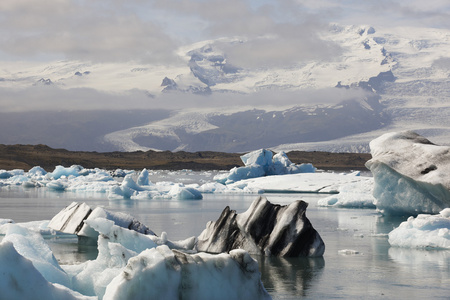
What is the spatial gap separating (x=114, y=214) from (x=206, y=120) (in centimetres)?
17367

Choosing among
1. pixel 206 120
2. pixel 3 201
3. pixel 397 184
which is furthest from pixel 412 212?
pixel 206 120

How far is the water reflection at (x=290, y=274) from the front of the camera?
8145mm

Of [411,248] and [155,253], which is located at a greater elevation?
[155,253]

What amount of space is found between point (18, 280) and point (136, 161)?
347 ft

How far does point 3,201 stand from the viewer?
2498 centimetres

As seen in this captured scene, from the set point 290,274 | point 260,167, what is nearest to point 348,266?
point 290,274

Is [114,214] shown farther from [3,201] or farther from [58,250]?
[3,201]

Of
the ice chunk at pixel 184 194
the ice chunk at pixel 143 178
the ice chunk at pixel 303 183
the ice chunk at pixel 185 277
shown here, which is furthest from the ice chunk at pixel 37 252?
the ice chunk at pixel 303 183

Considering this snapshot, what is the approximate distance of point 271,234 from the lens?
10.8 m

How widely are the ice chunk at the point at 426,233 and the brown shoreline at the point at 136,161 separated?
6745cm

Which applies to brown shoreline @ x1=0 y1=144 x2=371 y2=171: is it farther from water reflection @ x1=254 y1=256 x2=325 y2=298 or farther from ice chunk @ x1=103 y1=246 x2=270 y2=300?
ice chunk @ x1=103 y1=246 x2=270 y2=300

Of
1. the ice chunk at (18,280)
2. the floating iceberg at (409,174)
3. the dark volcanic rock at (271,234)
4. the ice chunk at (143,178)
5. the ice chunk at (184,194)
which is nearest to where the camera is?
the ice chunk at (18,280)

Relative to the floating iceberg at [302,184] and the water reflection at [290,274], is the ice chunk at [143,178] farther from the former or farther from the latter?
the water reflection at [290,274]

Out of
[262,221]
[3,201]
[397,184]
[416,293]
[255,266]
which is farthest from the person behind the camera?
[3,201]
